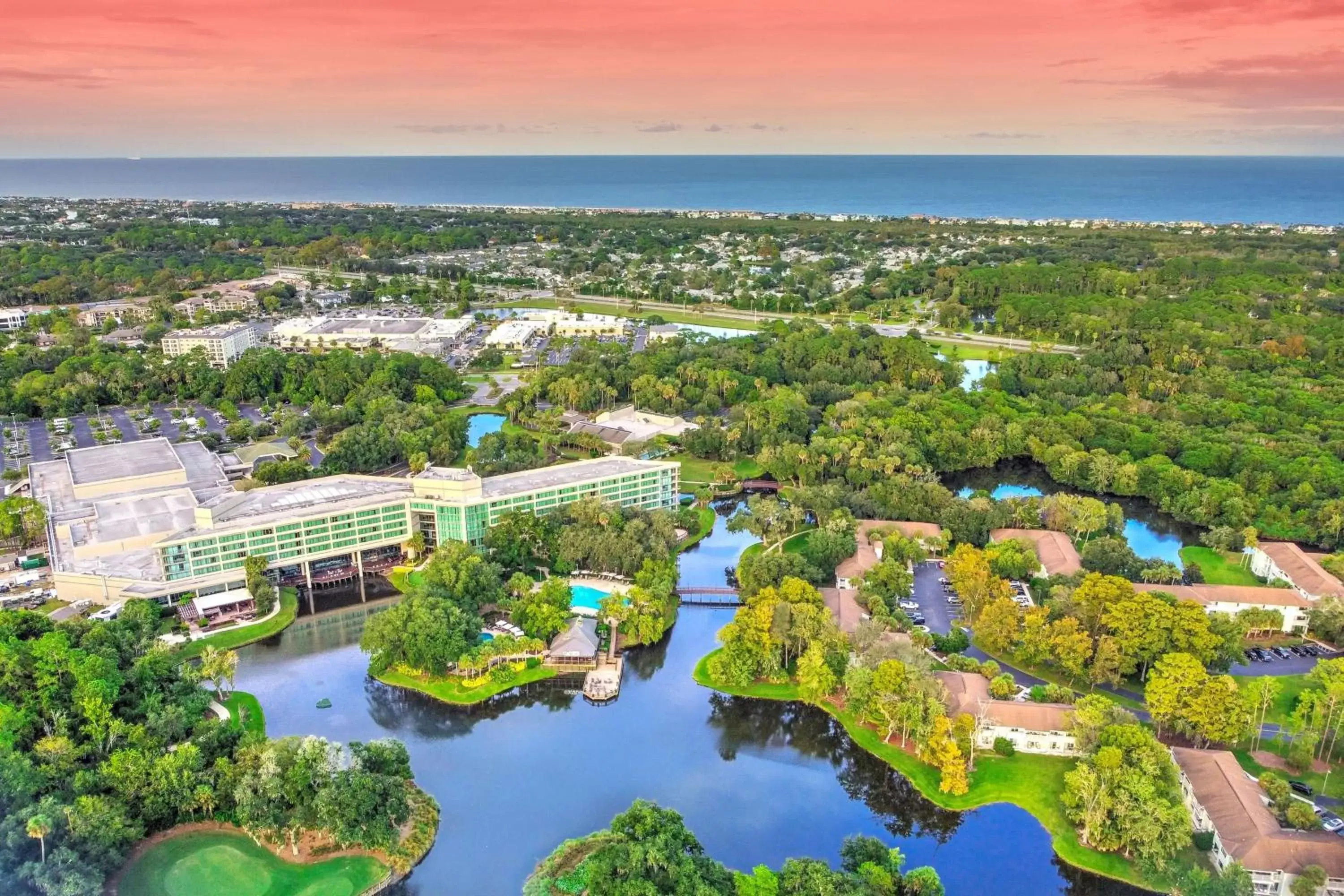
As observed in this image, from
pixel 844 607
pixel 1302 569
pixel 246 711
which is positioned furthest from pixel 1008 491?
pixel 246 711

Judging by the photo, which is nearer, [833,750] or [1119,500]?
[833,750]

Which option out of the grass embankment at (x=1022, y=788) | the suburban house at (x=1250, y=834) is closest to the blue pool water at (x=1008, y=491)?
the grass embankment at (x=1022, y=788)

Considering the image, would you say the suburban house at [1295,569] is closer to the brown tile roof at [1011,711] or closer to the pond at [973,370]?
the brown tile roof at [1011,711]

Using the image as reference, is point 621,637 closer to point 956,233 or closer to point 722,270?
point 722,270

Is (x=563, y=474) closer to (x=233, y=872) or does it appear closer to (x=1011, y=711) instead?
(x=1011, y=711)

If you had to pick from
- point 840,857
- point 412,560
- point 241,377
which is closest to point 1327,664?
point 840,857
